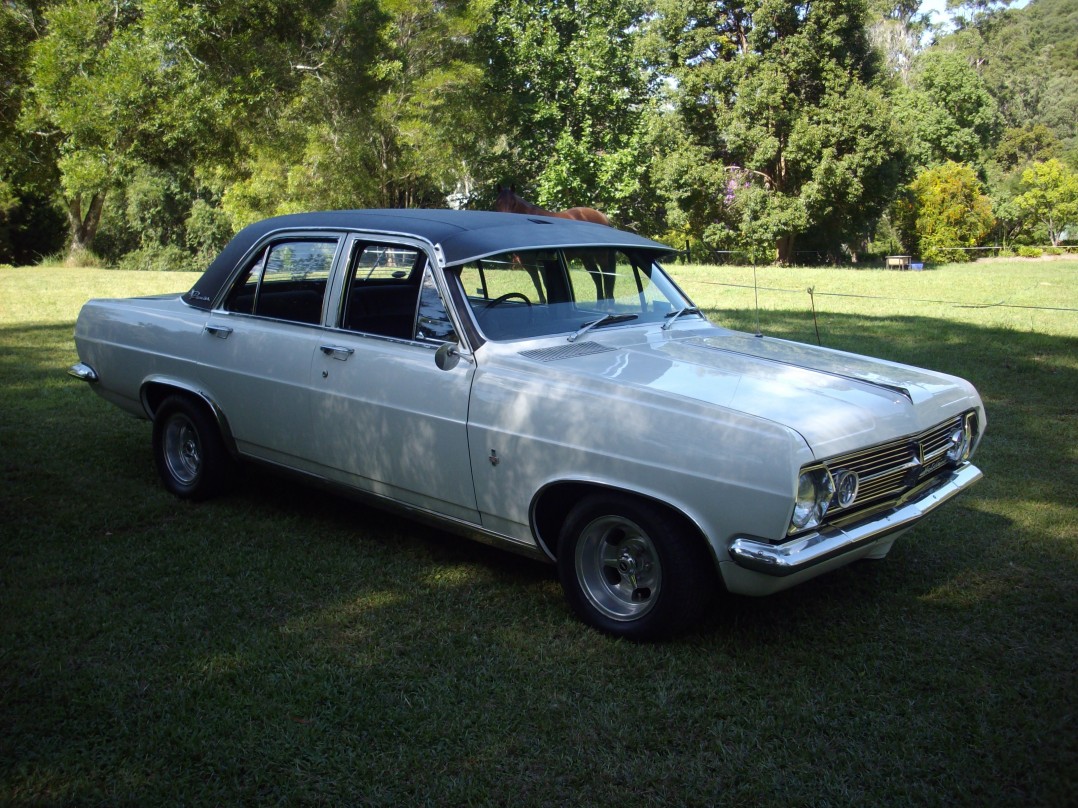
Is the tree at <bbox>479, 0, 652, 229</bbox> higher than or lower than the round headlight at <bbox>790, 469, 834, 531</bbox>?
higher

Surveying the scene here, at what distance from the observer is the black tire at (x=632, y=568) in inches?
147

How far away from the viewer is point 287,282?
5.32 m

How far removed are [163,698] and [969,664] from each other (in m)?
3.20

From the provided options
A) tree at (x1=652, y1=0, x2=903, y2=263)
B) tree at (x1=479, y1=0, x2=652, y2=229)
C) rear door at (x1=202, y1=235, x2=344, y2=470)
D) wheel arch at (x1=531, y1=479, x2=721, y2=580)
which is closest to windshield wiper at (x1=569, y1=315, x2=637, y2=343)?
wheel arch at (x1=531, y1=479, x2=721, y2=580)

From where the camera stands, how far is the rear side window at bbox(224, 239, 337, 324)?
201 inches

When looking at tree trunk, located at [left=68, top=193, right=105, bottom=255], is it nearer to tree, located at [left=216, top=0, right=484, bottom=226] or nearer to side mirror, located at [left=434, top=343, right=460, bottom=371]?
tree, located at [left=216, top=0, right=484, bottom=226]

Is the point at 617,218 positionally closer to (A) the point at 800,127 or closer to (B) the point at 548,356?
(A) the point at 800,127

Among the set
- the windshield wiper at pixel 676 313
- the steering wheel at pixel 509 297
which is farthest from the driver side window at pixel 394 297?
the windshield wiper at pixel 676 313

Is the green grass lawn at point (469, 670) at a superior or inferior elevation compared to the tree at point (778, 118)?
inferior

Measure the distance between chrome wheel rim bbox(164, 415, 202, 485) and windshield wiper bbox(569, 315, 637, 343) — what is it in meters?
2.65

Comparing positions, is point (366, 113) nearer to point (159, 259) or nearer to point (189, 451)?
point (159, 259)

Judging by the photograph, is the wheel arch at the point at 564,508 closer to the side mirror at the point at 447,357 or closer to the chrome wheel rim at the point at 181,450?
the side mirror at the point at 447,357

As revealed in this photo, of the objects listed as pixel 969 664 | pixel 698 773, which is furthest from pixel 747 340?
pixel 698 773

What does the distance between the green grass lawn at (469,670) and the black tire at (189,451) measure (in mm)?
146
